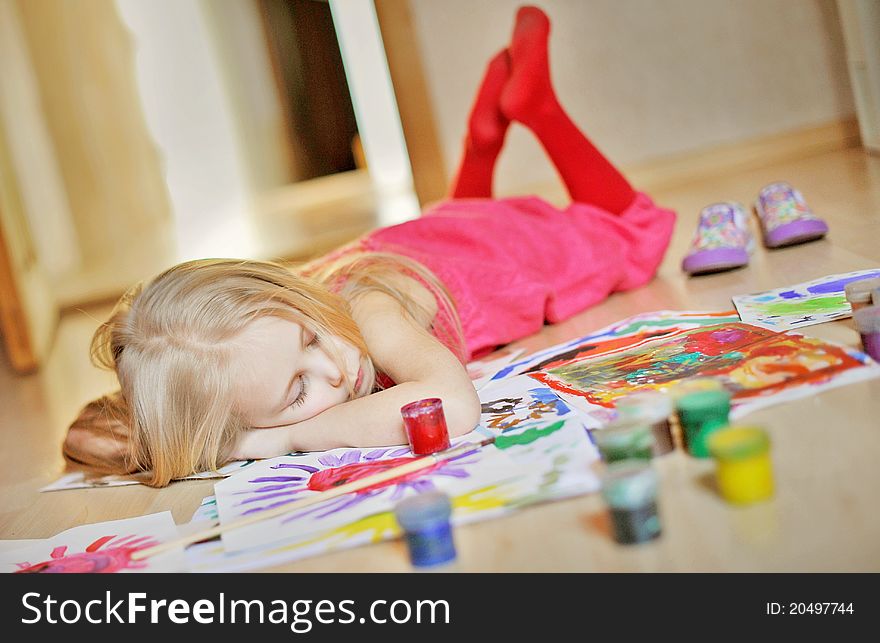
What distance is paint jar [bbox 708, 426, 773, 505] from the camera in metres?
0.70

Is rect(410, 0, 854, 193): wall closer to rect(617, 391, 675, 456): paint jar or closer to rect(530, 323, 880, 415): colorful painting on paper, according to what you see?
rect(530, 323, 880, 415): colorful painting on paper

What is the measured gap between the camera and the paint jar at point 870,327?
90 cm

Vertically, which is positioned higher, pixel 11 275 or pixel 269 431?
pixel 11 275

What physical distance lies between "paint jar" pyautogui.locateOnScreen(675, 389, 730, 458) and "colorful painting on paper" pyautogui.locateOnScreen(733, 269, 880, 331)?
1.13 ft

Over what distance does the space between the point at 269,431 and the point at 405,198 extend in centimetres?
316

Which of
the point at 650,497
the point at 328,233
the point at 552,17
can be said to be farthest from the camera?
the point at 328,233

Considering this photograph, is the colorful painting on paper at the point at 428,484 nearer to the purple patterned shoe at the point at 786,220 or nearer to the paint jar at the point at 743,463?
the paint jar at the point at 743,463

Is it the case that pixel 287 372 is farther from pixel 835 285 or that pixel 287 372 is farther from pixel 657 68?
pixel 657 68

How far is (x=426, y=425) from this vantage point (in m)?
1.00

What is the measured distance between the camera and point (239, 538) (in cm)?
89

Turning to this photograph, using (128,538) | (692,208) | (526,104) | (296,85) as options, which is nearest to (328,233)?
(692,208)

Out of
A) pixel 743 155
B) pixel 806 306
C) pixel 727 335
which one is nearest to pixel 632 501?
pixel 727 335

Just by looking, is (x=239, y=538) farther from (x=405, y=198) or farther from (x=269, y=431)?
(x=405, y=198)
